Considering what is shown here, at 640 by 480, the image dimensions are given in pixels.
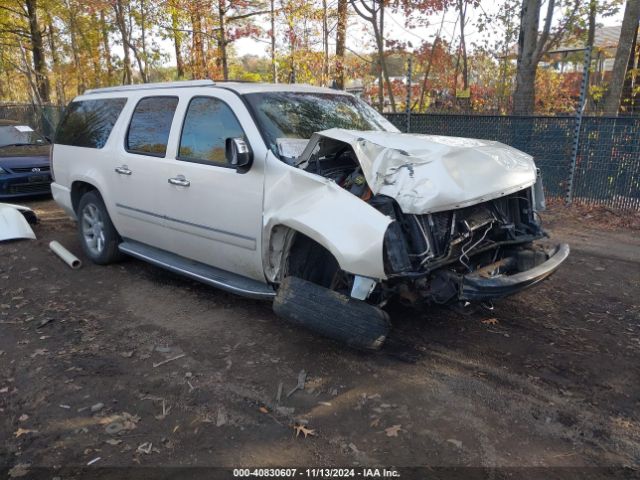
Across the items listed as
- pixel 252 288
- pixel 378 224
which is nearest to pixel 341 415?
pixel 378 224

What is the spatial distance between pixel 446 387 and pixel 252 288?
1.65 metres

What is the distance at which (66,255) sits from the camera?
608cm

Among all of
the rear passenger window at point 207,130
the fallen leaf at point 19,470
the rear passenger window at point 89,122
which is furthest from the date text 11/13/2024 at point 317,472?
the rear passenger window at point 89,122

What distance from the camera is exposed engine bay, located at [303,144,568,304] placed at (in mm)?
3289

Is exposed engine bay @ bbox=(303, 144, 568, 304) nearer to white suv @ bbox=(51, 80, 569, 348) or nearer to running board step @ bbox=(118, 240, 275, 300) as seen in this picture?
white suv @ bbox=(51, 80, 569, 348)

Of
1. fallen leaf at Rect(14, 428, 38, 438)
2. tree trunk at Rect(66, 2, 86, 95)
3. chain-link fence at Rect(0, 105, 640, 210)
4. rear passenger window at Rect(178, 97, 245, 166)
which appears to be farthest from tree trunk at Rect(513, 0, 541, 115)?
tree trunk at Rect(66, 2, 86, 95)

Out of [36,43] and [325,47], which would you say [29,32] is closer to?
[36,43]

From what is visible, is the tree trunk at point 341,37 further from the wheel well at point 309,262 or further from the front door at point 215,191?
the wheel well at point 309,262

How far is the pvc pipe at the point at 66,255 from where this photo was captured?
5898mm

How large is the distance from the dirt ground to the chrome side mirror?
1357 mm

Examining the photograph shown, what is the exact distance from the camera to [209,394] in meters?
3.32

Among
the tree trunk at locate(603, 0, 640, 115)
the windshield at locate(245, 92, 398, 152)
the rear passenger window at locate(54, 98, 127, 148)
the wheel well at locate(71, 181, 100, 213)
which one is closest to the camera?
the windshield at locate(245, 92, 398, 152)

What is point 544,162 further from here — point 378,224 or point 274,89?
point 378,224

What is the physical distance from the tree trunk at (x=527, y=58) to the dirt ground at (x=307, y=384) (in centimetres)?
498
